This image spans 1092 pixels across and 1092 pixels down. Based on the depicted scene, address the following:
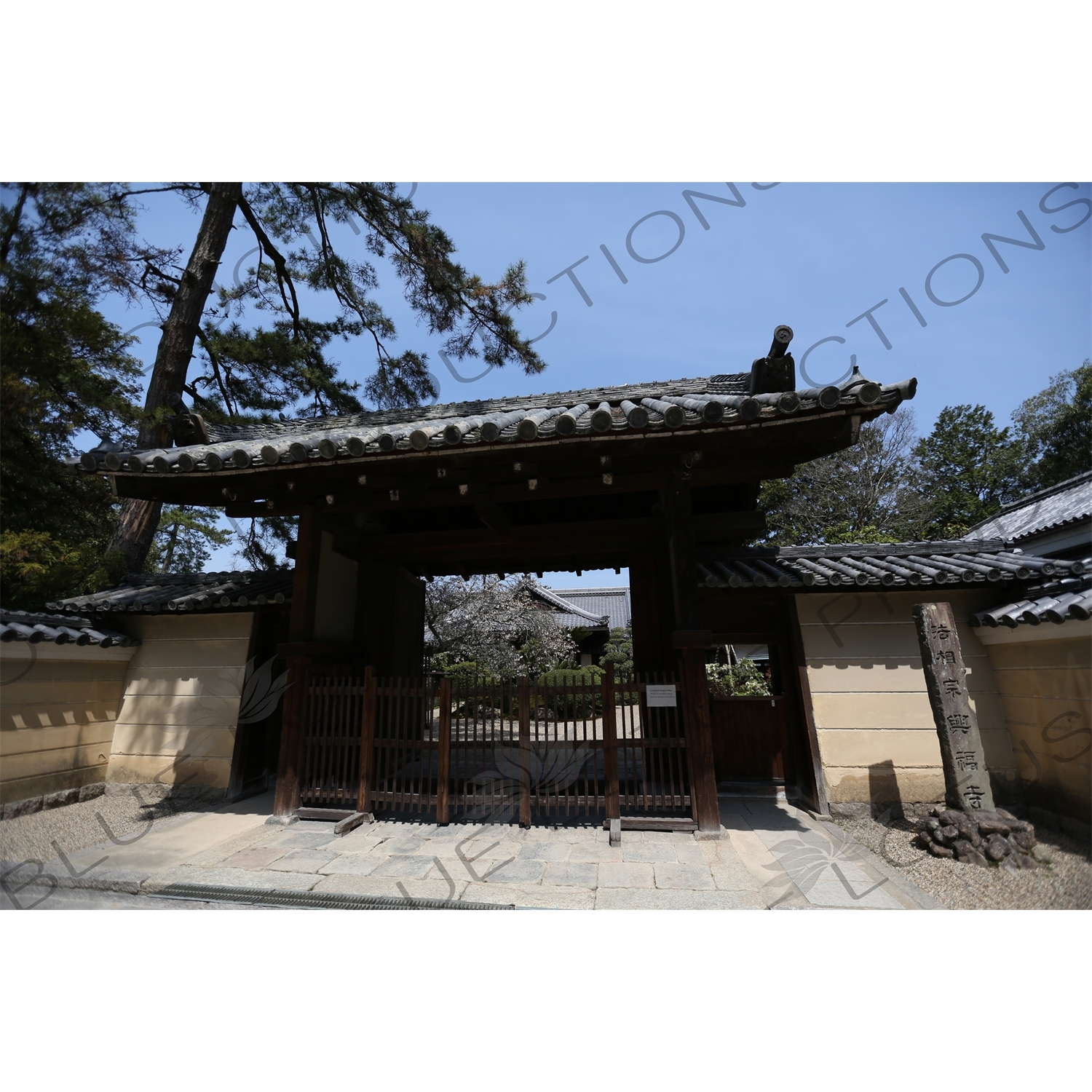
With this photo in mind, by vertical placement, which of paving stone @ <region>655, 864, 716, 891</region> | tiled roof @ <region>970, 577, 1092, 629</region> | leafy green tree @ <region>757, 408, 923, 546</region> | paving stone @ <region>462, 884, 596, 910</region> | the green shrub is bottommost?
paving stone @ <region>462, 884, 596, 910</region>

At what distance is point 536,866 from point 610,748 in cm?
120

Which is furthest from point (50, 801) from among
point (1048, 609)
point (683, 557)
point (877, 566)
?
point (1048, 609)

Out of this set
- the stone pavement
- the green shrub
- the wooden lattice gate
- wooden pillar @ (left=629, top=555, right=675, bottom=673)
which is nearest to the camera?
the stone pavement

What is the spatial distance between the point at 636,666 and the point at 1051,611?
3937 millimetres

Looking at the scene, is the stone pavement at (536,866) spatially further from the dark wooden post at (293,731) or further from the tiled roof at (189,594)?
the tiled roof at (189,594)

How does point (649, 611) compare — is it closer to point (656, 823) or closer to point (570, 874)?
point (656, 823)

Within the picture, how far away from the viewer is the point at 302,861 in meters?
4.35

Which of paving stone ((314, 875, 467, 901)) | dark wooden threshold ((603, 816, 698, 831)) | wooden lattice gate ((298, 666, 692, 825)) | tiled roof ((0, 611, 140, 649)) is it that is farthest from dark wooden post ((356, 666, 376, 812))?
tiled roof ((0, 611, 140, 649))

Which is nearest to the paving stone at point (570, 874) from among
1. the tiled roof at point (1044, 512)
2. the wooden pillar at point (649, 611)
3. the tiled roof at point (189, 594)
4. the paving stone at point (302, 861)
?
the paving stone at point (302, 861)

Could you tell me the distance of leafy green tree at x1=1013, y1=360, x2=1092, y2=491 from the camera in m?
18.2

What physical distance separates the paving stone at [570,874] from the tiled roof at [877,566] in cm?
309

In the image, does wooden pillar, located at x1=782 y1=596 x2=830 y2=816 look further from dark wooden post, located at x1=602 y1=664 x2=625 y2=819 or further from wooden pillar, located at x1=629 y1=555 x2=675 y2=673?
dark wooden post, located at x1=602 y1=664 x2=625 y2=819

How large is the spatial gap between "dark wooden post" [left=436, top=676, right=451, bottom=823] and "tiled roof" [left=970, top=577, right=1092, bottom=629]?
5.40 metres

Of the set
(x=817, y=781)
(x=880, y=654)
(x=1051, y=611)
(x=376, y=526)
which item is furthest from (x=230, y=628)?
(x=1051, y=611)
